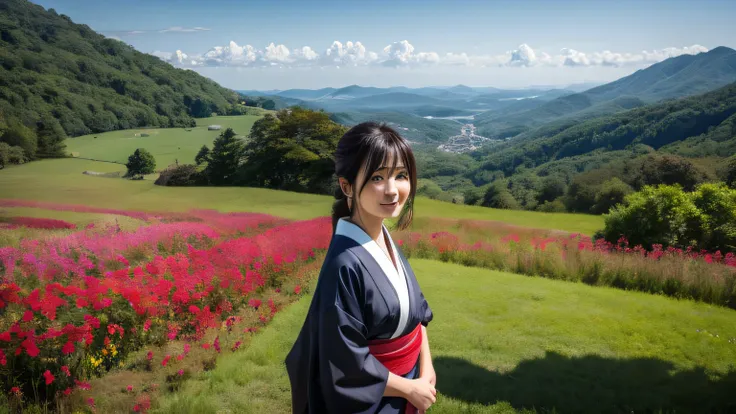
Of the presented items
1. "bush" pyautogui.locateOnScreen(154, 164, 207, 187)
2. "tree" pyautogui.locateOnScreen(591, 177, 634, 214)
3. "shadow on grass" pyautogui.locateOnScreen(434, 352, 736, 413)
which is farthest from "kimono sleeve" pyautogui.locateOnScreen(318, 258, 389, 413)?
"tree" pyautogui.locateOnScreen(591, 177, 634, 214)

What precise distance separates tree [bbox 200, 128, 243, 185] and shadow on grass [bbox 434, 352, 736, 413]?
510 cm

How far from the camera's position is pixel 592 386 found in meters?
3.49

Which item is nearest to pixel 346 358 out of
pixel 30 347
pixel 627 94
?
pixel 30 347

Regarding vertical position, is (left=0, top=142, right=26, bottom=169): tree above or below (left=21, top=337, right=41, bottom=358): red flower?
above

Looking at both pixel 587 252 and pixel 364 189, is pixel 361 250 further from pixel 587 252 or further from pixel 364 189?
pixel 587 252

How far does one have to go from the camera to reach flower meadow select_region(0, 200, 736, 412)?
139 inches

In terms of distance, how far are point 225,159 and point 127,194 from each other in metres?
1.71

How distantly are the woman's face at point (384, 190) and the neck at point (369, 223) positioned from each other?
0.05 meters

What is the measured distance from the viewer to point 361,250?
64.4 inches

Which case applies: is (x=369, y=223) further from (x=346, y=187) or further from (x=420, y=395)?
(x=420, y=395)

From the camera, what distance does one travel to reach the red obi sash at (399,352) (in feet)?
5.45

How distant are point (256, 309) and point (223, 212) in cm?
217

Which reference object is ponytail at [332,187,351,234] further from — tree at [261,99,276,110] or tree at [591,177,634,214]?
tree at [591,177,634,214]

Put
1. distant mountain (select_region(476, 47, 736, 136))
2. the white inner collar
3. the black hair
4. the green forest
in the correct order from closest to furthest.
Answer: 1. the black hair
2. the white inner collar
3. the green forest
4. distant mountain (select_region(476, 47, 736, 136))
